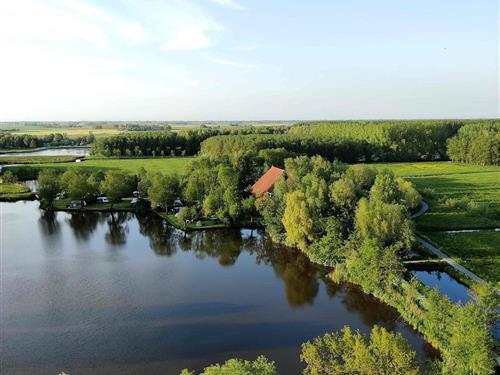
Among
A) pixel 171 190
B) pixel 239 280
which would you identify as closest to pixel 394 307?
pixel 239 280

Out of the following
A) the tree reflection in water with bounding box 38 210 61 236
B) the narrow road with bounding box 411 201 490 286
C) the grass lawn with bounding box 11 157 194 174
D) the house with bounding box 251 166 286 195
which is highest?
the house with bounding box 251 166 286 195

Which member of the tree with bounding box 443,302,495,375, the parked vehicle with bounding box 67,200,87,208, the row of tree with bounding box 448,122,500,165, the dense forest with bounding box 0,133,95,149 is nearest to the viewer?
the tree with bounding box 443,302,495,375

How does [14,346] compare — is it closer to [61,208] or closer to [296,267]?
→ [296,267]

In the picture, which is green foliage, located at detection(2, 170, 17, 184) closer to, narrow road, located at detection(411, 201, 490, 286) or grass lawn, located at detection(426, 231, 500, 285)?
narrow road, located at detection(411, 201, 490, 286)

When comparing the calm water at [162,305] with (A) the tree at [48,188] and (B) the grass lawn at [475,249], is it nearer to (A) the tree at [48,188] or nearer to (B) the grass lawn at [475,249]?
(B) the grass lawn at [475,249]

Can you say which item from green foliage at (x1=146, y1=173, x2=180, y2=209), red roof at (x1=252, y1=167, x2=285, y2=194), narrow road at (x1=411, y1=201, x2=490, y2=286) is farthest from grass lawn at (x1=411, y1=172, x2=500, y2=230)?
green foliage at (x1=146, y1=173, x2=180, y2=209)

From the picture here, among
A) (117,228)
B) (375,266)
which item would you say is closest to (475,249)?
(375,266)

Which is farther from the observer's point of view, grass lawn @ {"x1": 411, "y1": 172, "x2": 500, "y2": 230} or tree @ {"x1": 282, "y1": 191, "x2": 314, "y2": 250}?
grass lawn @ {"x1": 411, "y1": 172, "x2": 500, "y2": 230}

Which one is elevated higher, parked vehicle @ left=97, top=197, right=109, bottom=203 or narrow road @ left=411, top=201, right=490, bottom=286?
narrow road @ left=411, top=201, right=490, bottom=286
